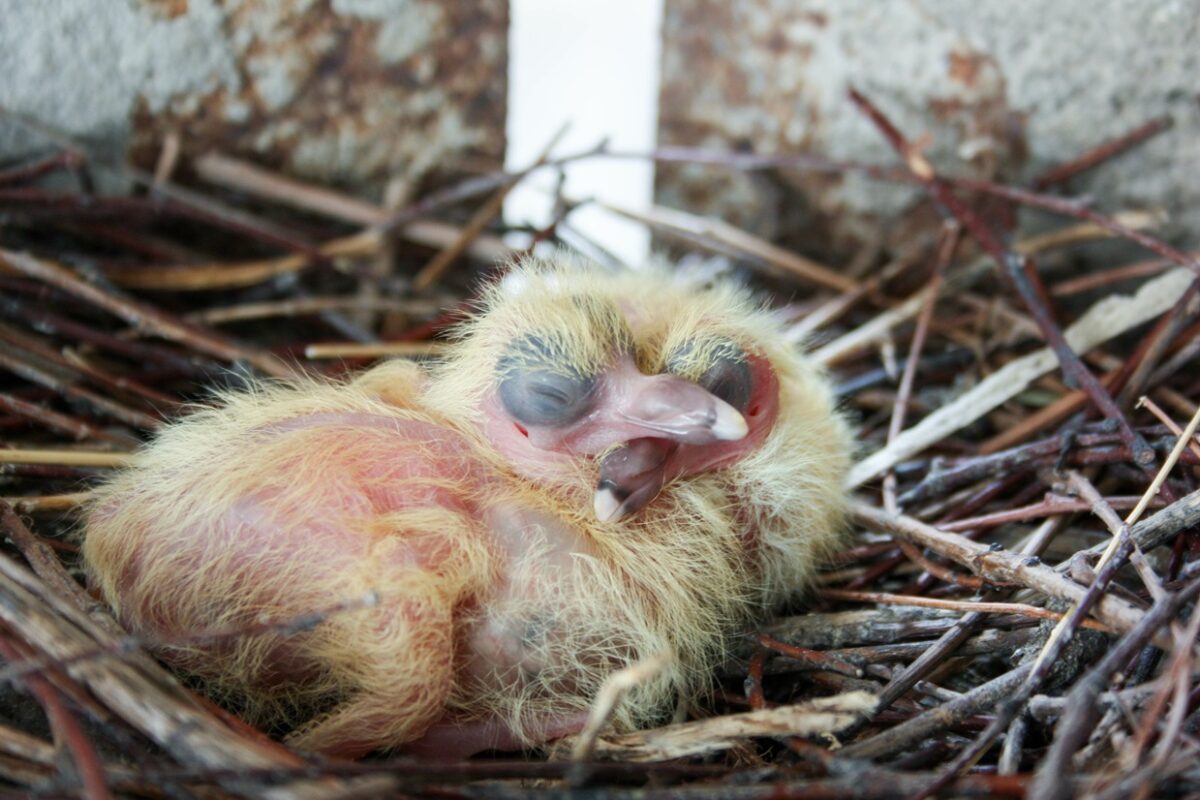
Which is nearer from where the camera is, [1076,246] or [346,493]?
[346,493]

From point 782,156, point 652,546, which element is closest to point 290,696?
point 652,546

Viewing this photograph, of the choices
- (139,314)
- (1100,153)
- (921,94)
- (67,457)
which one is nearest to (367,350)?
(139,314)

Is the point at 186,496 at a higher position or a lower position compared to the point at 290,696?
higher

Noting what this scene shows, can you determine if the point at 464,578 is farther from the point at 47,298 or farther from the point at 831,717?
the point at 47,298

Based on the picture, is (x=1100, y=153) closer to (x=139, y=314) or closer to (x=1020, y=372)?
(x=1020, y=372)

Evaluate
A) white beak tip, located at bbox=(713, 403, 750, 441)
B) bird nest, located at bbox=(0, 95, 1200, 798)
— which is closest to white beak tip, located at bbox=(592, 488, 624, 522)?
white beak tip, located at bbox=(713, 403, 750, 441)

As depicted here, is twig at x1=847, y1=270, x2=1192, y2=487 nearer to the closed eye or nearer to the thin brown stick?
the closed eye
